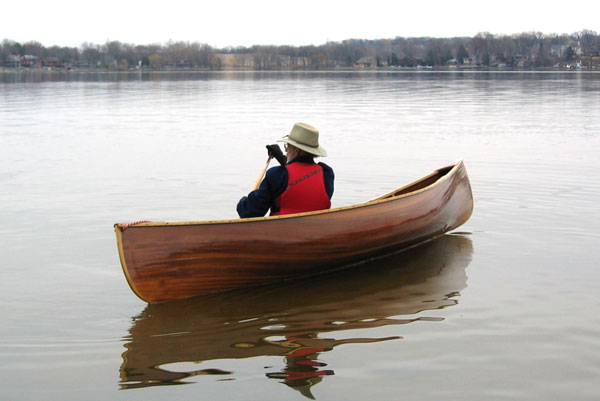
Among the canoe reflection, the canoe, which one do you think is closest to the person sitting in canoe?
the canoe

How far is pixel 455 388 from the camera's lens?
4.88 m

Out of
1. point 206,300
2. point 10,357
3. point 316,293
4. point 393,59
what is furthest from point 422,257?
point 393,59

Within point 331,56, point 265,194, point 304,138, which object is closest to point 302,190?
point 265,194

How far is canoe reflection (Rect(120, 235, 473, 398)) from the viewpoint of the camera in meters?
5.30

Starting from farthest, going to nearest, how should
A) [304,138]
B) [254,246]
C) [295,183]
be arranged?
1. [295,183]
2. [304,138]
3. [254,246]

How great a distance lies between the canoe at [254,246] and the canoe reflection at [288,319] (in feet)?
0.57

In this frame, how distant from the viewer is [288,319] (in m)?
6.29

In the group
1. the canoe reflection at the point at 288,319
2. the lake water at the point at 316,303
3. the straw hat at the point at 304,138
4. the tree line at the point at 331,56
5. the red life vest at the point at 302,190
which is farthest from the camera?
the tree line at the point at 331,56

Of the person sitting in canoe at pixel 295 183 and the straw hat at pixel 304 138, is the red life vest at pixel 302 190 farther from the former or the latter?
the straw hat at pixel 304 138

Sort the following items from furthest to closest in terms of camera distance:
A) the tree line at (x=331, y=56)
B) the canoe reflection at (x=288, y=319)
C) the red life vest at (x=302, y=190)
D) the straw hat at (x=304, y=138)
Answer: the tree line at (x=331, y=56), the red life vest at (x=302, y=190), the straw hat at (x=304, y=138), the canoe reflection at (x=288, y=319)

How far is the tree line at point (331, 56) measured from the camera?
171 meters

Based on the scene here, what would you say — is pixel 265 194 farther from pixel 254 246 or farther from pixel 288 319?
pixel 288 319

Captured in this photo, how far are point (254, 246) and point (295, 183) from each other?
783 millimetres

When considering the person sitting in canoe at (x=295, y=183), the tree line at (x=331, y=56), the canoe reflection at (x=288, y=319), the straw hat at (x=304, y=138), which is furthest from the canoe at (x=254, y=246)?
the tree line at (x=331, y=56)
